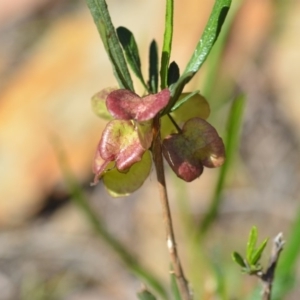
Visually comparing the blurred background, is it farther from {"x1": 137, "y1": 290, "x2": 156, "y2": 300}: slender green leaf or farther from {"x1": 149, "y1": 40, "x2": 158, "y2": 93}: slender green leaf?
{"x1": 149, "y1": 40, "x2": 158, "y2": 93}: slender green leaf

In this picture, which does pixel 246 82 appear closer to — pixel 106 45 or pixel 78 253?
pixel 78 253

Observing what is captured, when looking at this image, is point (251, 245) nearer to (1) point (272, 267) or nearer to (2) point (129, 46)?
(1) point (272, 267)

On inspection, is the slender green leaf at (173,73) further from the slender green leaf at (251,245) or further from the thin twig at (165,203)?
the slender green leaf at (251,245)

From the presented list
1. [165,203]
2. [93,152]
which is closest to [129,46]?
[165,203]

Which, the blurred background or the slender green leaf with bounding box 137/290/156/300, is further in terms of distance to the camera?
the blurred background

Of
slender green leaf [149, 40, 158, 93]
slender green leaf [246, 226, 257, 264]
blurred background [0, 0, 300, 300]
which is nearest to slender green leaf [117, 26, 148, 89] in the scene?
slender green leaf [149, 40, 158, 93]

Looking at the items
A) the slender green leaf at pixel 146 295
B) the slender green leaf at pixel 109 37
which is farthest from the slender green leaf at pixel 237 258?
the slender green leaf at pixel 109 37

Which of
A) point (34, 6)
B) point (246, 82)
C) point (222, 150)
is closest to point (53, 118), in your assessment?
point (246, 82)
